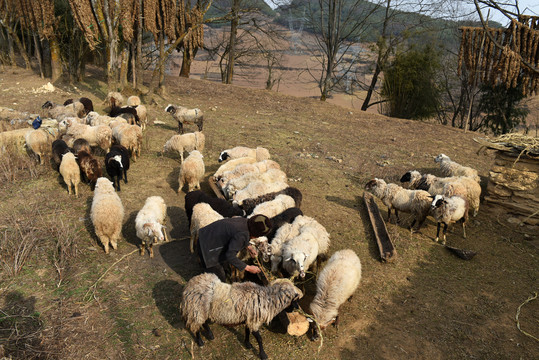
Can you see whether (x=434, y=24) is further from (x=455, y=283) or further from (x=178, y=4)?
(x=455, y=283)

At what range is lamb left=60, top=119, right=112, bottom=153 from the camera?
32.0 feet

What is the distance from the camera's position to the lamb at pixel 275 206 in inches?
268

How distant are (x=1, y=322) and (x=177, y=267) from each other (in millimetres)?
2435

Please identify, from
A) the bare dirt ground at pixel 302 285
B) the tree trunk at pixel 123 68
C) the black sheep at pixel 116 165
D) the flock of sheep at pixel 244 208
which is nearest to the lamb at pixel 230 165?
the flock of sheep at pixel 244 208

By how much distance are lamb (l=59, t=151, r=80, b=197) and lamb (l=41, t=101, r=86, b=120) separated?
4848 millimetres

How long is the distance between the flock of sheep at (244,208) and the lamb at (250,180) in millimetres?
25

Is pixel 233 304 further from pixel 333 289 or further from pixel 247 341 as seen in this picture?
pixel 333 289

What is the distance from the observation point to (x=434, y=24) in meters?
25.5

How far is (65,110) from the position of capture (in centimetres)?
1227

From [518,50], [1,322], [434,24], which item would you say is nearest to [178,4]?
[518,50]

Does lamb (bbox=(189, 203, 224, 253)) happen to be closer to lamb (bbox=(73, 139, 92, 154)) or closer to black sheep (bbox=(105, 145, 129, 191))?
black sheep (bbox=(105, 145, 129, 191))

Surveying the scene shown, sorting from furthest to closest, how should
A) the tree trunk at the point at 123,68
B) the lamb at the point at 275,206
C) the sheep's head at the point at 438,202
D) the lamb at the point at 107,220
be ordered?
1. the tree trunk at the point at 123,68
2. the sheep's head at the point at 438,202
3. the lamb at the point at 275,206
4. the lamb at the point at 107,220

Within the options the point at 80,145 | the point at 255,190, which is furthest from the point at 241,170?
the point at 80,145

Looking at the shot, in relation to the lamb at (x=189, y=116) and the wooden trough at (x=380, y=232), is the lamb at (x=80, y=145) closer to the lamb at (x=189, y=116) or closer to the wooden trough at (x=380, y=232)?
the lamb at (x=189, y=116)
